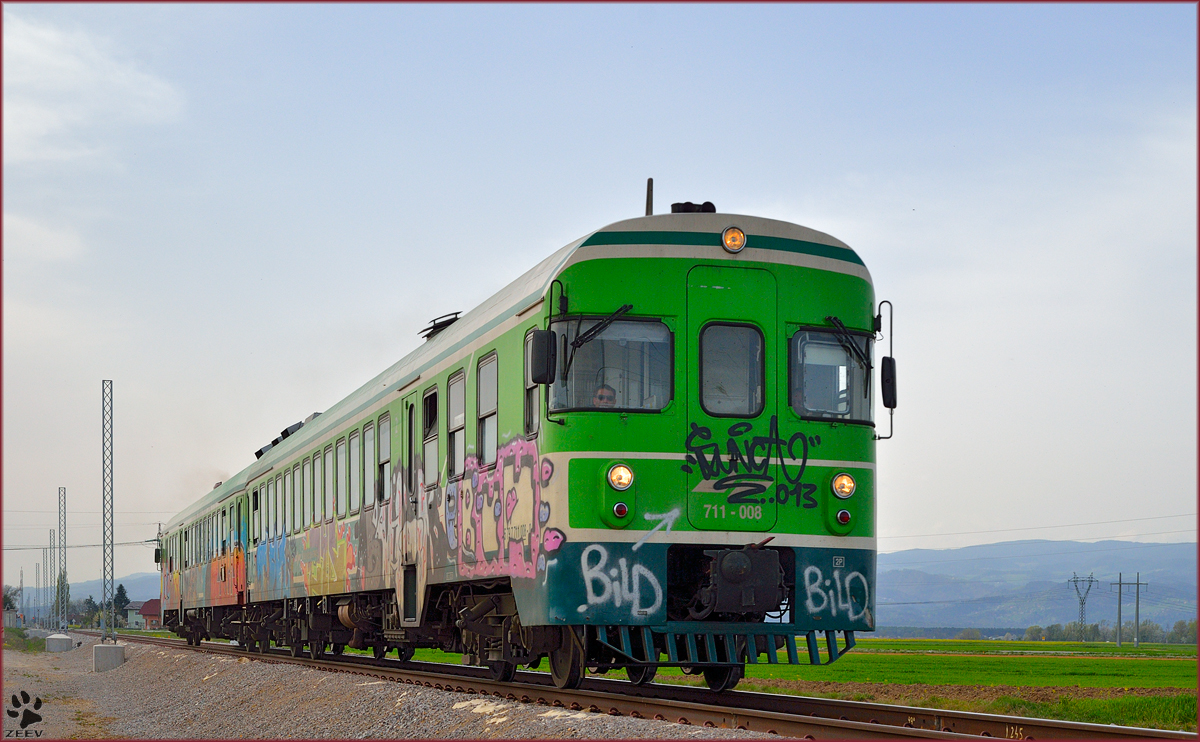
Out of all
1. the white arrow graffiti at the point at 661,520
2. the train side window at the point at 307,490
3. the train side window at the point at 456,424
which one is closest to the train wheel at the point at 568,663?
the white arrow graffiti at the point at 661,520

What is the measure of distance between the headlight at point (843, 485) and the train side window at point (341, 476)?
28.5ft

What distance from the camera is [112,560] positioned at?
3522 centimetres

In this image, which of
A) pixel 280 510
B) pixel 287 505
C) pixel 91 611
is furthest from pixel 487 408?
pixel 91 611

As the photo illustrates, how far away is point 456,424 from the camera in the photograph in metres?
12.6

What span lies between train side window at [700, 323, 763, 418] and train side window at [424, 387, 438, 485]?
3872 mm

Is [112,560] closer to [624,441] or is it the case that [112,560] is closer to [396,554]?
[396,554]

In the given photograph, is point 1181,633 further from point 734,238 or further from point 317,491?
point 734,238

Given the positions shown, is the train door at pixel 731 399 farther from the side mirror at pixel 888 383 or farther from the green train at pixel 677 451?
the side mirror at pixel 888 383

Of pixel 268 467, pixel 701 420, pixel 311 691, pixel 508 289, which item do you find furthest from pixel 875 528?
pixel 268 467

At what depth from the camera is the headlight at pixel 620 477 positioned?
32.5 feet

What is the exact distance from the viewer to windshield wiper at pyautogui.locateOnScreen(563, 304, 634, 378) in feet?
33.3

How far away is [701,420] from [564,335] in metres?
1.24

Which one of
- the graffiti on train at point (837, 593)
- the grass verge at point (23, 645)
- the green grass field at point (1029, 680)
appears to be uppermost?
the graffiti on train at point (837, 593)

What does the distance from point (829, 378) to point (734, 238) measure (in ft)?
4.50
